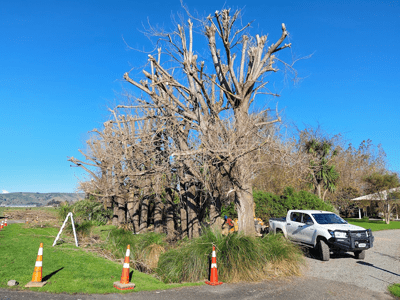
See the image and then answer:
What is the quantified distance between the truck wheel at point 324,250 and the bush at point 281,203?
787 centimetres

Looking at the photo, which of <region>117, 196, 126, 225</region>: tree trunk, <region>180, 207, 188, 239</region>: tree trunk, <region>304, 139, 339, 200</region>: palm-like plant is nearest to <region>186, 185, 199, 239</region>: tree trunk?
<region>180, 207, 188, 239</region>: tree trunk

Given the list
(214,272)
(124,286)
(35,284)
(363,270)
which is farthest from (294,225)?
(35,284)

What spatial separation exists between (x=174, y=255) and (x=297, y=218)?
6658mm

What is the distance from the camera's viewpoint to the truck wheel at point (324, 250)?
11227 millimetres

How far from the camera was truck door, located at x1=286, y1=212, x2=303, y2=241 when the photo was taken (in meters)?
13.2

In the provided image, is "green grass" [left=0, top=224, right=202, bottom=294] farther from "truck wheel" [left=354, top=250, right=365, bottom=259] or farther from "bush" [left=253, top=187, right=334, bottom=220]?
"bush" [left=253, top=187, right=334, bottom=220]

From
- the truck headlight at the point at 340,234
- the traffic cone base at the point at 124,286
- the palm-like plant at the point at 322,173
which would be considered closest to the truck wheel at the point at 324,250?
the truck headlight at the point at 340,234

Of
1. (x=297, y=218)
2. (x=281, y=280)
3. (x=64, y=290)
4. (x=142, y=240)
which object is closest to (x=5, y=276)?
(x=64, y=290)

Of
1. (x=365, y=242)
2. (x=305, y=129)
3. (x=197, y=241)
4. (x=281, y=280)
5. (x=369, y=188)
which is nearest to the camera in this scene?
(x=281, y=280)

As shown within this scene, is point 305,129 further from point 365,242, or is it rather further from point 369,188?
point 365,242

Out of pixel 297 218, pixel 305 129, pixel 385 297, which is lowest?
pixel 385 297

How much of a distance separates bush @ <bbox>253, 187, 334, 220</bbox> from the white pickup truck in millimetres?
5542

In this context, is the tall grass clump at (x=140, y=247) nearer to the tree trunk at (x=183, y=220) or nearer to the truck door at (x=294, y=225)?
the tree trunk at (x=183, y=220)

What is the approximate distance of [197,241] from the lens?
900cm
